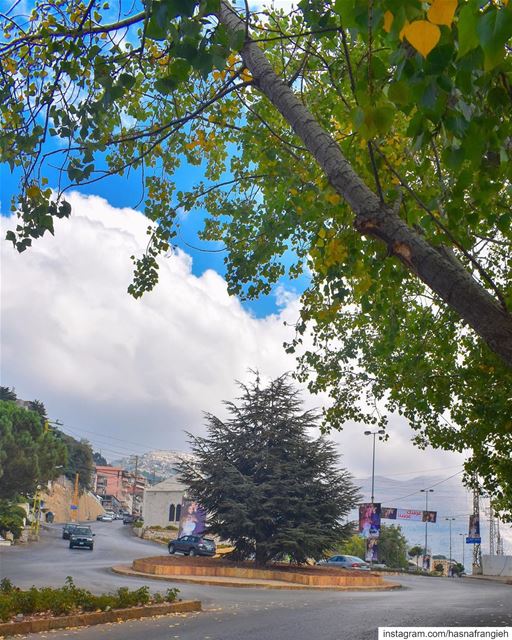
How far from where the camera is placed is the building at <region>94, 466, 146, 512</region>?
142m

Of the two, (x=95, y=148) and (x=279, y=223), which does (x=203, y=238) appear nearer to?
(x=279, y=223)

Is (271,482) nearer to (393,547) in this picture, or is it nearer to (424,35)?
(424,35)

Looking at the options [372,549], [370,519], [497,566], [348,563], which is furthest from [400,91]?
[497,566]

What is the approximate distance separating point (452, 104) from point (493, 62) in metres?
1.49

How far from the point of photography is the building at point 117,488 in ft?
465

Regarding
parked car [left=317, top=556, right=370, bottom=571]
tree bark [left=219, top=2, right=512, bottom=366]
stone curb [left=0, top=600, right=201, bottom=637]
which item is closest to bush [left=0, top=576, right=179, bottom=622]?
stone curb [left=0, top=600, right=201, bottom=637]

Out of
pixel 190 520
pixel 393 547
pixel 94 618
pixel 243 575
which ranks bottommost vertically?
pixel 393 547

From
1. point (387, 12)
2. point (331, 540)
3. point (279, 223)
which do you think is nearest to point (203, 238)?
point (279, 223)

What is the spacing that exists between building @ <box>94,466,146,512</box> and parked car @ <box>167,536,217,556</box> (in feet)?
354

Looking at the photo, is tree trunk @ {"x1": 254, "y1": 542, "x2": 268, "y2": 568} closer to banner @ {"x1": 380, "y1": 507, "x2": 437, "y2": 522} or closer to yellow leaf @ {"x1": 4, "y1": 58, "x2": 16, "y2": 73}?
yellow leaf @ {"x1": 4, "y1": 58, "x2": 16, "y2": 73}

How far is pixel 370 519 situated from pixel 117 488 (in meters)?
126

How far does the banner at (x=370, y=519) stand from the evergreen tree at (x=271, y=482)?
32.5ft

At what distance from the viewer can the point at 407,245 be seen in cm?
417

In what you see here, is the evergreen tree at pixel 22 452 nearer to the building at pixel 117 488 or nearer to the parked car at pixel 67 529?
the parked car at pixel 67 529
